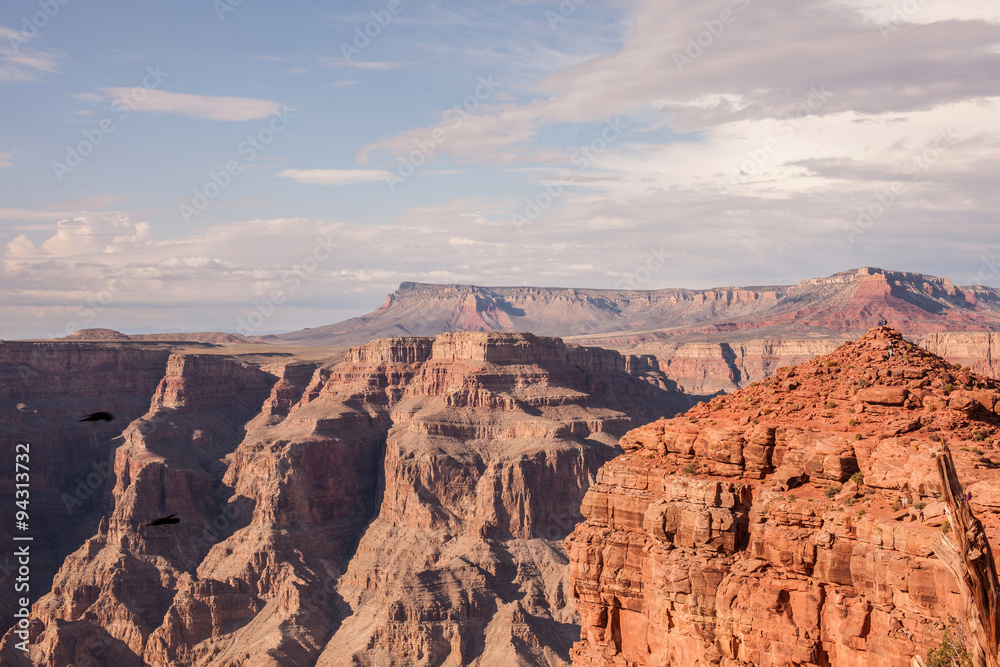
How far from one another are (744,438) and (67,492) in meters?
162

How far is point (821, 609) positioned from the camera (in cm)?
2758

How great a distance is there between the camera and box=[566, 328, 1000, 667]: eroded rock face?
84.2 ft

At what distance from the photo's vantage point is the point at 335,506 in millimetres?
158375

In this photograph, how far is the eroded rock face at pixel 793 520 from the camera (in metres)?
25.7

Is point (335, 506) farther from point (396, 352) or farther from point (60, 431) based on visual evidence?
point (60, 431)

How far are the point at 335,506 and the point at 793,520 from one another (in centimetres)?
13644

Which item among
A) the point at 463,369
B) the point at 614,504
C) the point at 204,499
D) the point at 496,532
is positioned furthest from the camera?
the point at 463,369

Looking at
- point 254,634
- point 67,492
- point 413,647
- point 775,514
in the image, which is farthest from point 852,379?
point 67,492

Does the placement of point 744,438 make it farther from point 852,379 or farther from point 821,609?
point 821,609

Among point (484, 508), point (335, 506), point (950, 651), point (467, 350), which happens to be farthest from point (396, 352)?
point (950, 651)

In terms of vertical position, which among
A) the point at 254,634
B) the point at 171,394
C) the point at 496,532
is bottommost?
the point at 254,634

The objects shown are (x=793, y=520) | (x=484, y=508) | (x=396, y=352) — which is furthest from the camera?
(x=396, y=352)

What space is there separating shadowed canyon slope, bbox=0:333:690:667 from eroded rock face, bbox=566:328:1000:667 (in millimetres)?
85498

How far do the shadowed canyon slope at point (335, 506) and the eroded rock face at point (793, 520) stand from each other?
3366 inches
